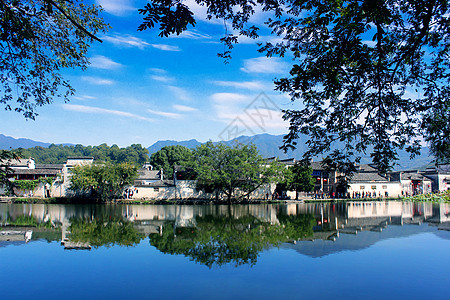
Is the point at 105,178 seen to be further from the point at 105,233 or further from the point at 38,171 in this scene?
the point at 105,233

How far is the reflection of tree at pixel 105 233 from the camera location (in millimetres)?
12703

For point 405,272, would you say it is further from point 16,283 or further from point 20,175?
point 20,175

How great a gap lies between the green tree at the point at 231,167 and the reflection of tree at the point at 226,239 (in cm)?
1320

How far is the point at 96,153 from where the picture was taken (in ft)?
373

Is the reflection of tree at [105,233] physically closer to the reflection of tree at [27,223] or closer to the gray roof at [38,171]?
the reflection of tree at [27,223]

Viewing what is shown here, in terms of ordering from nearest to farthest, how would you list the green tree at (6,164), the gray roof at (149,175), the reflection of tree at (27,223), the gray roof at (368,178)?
the green tree at (6,164) < the reflection of tree at (27,223) < the gray roof at (149,175) < the gray roof at (368,178)

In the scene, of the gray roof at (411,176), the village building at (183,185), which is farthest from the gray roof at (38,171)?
the gray roof at (411,176)

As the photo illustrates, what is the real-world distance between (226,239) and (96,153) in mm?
110865

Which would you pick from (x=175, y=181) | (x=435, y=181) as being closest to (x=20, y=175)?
(x=175, y=181)

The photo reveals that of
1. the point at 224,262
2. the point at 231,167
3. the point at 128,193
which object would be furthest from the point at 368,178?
the point at 224,262

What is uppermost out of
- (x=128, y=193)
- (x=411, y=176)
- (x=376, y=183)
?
(x=411, y=176)

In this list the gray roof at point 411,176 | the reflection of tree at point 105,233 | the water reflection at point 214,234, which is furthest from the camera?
the gray roof at point 411,176

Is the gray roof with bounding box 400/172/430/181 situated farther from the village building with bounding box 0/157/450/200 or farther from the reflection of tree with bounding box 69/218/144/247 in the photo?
the reflection of tree with bounding box 69/218/144/247

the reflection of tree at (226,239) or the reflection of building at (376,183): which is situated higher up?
the reflection of building at (376,183)
